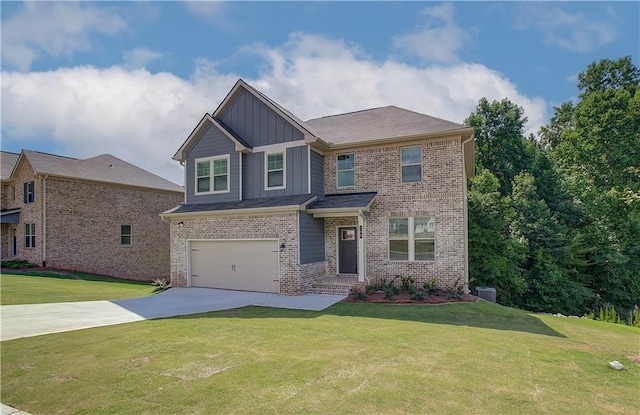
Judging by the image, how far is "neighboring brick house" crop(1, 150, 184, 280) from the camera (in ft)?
68.3

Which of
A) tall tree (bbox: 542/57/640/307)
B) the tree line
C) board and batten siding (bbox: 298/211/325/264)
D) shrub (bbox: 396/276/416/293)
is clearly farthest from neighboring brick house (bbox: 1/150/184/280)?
tall tree (bbox: 542/57/640/307)

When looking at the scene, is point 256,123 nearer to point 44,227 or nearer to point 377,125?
point 377,125

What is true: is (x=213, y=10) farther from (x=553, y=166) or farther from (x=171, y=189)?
(x=553, y=166)

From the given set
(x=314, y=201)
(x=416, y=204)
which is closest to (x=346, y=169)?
(x=314, y=201)

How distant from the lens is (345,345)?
21.4 ft

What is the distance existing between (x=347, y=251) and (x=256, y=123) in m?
6.66

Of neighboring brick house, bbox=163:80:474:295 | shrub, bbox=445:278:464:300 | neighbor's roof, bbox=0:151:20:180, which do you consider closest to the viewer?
shrub, bbox=445:278:464:300

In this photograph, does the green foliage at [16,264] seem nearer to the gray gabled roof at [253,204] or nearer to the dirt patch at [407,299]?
the gray gabled roof at [253,204]

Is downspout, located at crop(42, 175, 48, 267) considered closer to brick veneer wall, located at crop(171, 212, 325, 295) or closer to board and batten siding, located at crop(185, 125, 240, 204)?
brick veneer wall, located at crop(171, 212, 325, 295)

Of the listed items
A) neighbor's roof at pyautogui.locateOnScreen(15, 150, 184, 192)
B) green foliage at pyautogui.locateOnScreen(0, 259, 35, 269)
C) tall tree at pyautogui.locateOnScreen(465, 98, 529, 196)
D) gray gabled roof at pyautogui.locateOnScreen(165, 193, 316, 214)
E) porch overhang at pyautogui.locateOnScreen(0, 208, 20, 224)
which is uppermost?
tall tree at pyautogui.locateOnScreen(465, 98, 529, 196)

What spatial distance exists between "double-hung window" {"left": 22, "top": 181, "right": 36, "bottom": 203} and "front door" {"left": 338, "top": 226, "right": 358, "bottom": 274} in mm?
18648

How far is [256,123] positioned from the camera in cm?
1566

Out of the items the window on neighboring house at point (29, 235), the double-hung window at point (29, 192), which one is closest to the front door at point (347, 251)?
the window on neighboring house at point (29, 235)

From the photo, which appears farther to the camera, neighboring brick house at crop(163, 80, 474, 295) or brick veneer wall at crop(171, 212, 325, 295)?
neighboring brick house at crop(163, 80, 474, 295)
